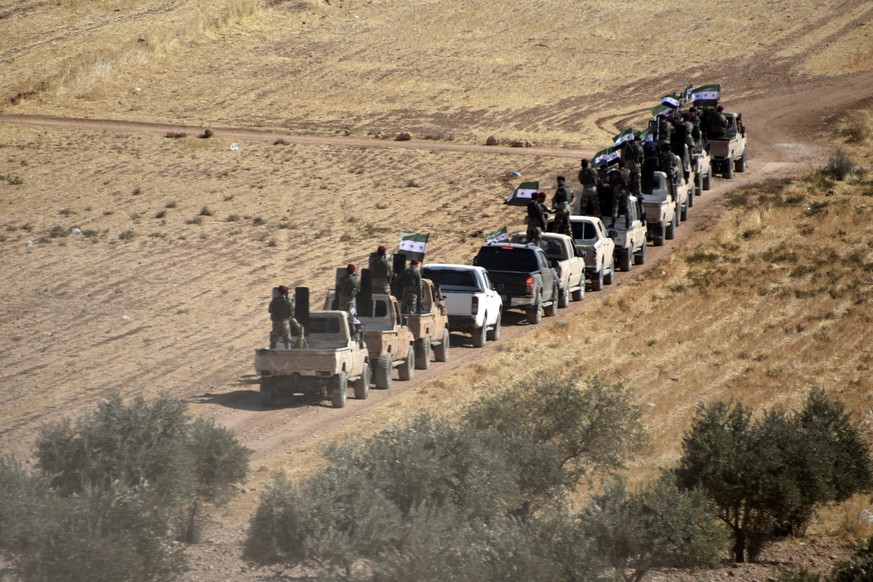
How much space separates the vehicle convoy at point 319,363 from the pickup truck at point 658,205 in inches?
555

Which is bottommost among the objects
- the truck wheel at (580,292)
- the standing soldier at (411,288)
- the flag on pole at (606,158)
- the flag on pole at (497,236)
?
the truck wheel at (580,292)

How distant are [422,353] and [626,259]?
31.9 feet

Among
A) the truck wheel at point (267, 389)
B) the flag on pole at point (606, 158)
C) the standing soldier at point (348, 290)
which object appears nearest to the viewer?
the truck wheel at point (267, 389)

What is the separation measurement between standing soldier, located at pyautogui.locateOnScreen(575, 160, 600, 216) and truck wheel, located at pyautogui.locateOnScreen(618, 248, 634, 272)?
1.44m

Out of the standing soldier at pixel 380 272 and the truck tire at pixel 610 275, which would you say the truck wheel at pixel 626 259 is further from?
the standing soldier at pixel 380 272

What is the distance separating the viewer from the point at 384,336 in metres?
21.1

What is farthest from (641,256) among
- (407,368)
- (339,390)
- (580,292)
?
(339,390)

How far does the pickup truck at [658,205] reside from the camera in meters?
32.9

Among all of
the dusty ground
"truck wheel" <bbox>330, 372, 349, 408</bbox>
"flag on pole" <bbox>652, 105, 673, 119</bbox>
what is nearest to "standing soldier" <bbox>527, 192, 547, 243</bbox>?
the dusty ground

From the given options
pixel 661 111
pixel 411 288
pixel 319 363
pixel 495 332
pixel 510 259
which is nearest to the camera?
pixel 319 363

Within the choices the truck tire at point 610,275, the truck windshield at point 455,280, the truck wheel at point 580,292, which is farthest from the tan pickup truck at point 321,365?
the truck tire at point 610,275

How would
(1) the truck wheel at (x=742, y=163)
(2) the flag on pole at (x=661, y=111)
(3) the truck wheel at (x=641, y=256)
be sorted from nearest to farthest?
(3) the truck wheel at (x=641, y=256) < (2) the flag on pole at (x=661, y=111) < (1) the truck wheel at (x=742, y=163)

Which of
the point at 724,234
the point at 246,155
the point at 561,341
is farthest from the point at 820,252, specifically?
the point at 246,155

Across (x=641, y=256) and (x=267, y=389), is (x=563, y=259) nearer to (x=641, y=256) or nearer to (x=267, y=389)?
(x=641, y=256)
